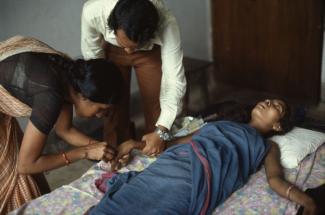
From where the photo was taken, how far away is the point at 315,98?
3.39 metres

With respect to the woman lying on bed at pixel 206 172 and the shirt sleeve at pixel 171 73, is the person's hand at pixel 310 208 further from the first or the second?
the shirt sleeve at pixel 171 73

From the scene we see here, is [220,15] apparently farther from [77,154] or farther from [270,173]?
[77,154]

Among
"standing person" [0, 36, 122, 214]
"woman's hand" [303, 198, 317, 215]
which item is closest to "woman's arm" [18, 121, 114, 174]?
"standing person" [0, 36, 122, 214]

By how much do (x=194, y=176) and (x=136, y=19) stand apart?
67cm

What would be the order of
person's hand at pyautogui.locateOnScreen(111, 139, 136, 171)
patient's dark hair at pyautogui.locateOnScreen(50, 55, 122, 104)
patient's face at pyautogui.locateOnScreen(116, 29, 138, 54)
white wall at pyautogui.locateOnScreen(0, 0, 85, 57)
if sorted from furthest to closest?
white wall at pyautogui.locateOnScreen(0, 0, 85, 57) < person's hand at pyautogui.locateOnScreen(111, 139, 136, 171) < patient's face at pyautogui.locateOnScreen(116, 29, 138, 54) < patient's dark hair at pyautogui.locateOnScreen(50, 55, 122, 104)

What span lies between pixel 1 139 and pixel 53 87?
1.44 ft

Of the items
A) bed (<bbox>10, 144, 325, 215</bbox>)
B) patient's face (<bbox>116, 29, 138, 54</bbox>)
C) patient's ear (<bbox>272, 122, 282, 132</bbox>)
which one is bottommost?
bed (<bbox>10, 144, 325, 215</bbox>)

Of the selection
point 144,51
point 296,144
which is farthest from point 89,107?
point 296,144

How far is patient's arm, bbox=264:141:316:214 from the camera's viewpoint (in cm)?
157

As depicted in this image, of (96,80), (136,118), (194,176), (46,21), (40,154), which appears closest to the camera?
(96,80)

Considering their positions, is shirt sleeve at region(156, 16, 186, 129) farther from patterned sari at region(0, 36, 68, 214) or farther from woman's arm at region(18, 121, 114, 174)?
patterned sari at region(0, 36, 68, 214)

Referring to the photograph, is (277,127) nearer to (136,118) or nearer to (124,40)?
(124,40)

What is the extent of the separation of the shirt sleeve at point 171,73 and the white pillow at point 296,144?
1.67ft

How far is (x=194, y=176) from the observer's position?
66.1 inches
